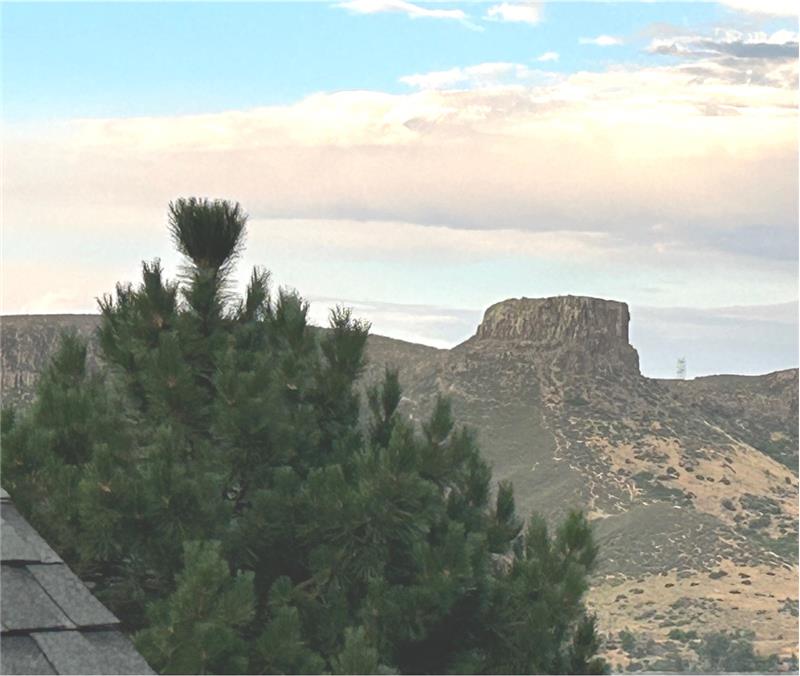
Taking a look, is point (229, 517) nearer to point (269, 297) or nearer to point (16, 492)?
point (16, 492)

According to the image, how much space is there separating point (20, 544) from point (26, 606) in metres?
0.25

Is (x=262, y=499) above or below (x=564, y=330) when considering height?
below

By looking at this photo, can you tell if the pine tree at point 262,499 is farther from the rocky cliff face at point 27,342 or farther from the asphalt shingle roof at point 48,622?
the rocky cliff face at point 27,342

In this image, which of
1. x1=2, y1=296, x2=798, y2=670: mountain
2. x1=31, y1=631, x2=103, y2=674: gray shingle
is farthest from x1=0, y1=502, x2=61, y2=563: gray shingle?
x1=2, y1=296, x2=798, y2=670: mountain

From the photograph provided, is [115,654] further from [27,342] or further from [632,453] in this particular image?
[632,453]

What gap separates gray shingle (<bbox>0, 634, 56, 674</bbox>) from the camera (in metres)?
3.56

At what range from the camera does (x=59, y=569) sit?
3887 mm

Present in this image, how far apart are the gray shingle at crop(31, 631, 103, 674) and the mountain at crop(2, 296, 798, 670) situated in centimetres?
3839

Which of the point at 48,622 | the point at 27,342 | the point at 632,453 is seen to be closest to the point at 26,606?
the point at 48,622

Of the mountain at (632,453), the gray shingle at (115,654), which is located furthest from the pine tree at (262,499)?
the mountain at (632,453)

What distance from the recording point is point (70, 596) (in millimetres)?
3820

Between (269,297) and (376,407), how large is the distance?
1.06 meters

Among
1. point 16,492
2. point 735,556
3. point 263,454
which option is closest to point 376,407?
point 263,454

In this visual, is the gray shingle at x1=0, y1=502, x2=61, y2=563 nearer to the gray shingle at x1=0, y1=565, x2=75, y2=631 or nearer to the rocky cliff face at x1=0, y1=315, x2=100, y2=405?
the gray shingle at x1=0, y1=565, x2=75, y2=631
